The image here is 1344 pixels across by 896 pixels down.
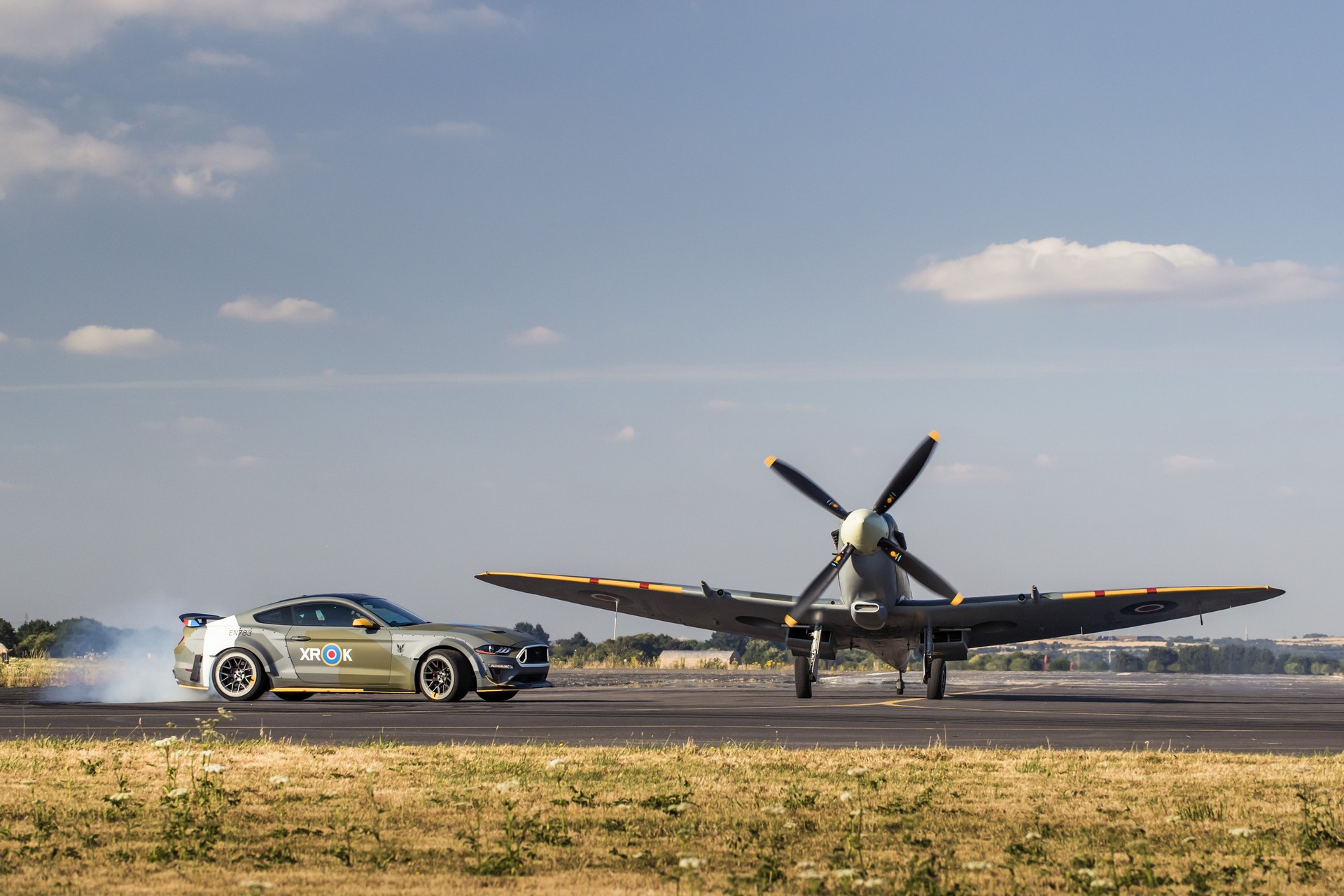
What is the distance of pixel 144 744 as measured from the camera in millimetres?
12180

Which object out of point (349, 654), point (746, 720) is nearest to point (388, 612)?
point (349, 654)

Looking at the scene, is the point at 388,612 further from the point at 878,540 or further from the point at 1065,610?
the point at 1065,610

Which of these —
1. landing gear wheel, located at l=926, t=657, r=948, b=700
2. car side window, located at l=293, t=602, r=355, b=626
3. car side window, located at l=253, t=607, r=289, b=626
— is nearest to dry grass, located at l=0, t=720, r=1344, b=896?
car side window, located at l=293, t=602, r=355, b=626

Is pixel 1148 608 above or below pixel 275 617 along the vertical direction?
above

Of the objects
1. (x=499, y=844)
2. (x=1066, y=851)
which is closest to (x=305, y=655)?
(x=499, y=844)

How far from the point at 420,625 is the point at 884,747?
33.5 ft

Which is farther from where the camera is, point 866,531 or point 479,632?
point 866,531

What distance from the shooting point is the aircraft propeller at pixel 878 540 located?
82.8 ft

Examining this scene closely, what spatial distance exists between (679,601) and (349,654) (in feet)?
32.0

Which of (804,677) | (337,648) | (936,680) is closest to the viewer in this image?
(337,648)

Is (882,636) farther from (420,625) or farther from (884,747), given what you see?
(884,747)

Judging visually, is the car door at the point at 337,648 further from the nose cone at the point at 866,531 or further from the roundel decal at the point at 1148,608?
the roundel decal at the point at 1148,608

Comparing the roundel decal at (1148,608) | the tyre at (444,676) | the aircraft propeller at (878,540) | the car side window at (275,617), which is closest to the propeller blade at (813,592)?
the aircraft propeller at (878,540)

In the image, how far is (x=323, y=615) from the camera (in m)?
20.7
